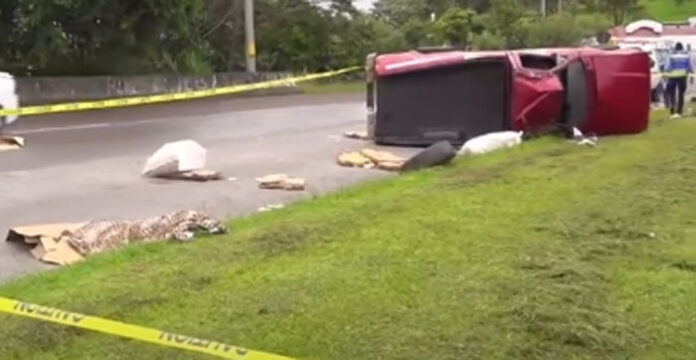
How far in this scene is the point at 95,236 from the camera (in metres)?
7.59

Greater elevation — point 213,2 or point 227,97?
point 213,2

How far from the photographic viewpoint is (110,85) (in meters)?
25.8

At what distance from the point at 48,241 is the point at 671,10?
80236 mm

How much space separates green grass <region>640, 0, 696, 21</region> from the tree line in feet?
72.3

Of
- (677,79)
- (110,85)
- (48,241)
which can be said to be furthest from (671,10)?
(48,241)

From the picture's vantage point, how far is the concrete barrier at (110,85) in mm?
24031

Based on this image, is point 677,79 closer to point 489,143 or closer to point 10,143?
point 489,143

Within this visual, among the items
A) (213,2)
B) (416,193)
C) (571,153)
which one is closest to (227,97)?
(213,2)

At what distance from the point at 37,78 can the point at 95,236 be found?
17790 millimetres

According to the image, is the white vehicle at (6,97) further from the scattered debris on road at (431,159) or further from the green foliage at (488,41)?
the green foliage at (488,41)

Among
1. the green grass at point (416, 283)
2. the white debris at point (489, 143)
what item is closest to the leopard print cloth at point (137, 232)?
the green grass at point (416, 283)

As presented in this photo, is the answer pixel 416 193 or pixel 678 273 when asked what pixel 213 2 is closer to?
pixel 416 193

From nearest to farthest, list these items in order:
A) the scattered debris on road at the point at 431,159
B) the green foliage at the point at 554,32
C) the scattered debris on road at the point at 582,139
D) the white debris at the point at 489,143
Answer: the scattered debris on road at the point at 431,159
the white debris at the point at 489,143
the scattered debris on road at the point at 582,139
the green foliage at the point at 554,32

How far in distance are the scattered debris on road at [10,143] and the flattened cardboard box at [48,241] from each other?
6327 mm
